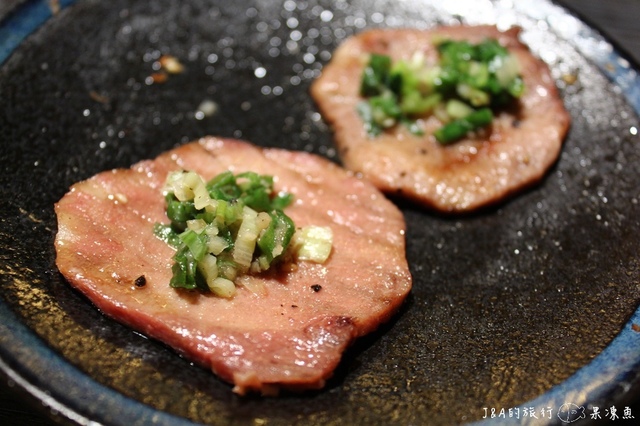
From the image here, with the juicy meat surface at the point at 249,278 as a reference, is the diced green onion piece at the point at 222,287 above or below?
above

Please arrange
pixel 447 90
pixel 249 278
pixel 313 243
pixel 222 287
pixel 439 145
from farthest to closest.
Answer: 1. pixel 447 90
2. pixel 439 145
3. pixel 313 243
4. pixel 249 278
5. pixel 222 287

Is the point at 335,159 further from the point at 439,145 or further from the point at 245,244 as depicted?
the point at 245,244

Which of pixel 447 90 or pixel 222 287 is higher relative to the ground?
pixel 447 90

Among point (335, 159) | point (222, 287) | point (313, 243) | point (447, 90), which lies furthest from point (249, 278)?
point (447, 90)

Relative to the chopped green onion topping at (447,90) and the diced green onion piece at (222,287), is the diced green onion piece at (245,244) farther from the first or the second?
the chopped green onion topping at (447,90)

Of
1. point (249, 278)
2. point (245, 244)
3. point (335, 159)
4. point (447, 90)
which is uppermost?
point (447, 90)

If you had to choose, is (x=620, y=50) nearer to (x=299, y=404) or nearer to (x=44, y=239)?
(x=299, y=404)

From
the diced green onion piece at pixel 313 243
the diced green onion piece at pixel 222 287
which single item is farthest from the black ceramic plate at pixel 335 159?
the diced green onion piece at pixel 313 243
